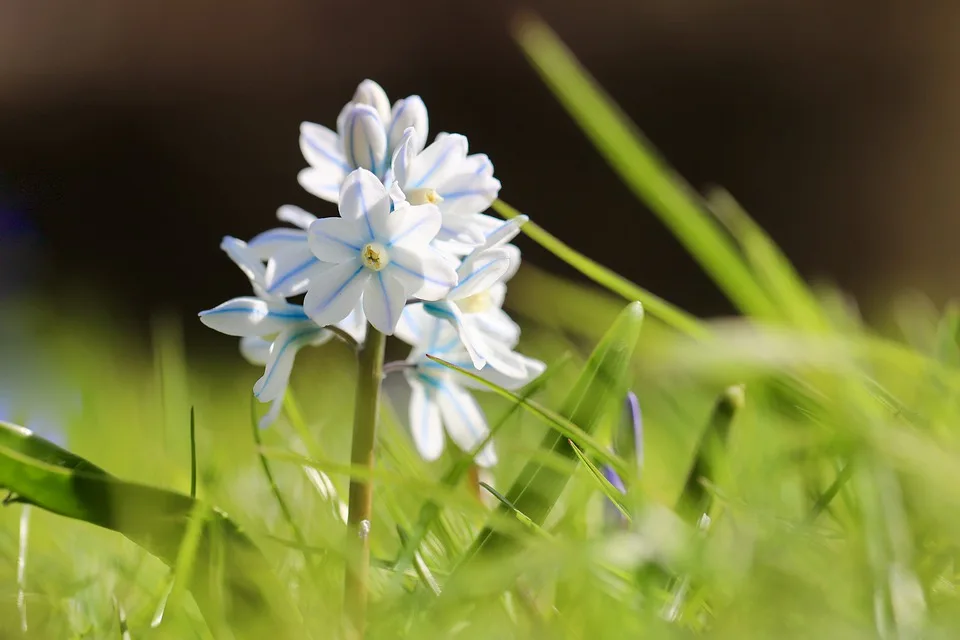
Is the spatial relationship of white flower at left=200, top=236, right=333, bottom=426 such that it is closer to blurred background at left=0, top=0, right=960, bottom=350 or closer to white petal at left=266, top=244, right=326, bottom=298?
white petal at left=266, top=244, right=326, bottom=298

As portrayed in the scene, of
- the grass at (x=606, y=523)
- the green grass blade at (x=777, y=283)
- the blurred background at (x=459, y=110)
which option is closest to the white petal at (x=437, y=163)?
the grass at (x=606, y=523)

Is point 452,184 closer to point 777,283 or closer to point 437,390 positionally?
point 437,390

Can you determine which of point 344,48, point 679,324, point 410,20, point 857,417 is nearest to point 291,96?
point 344,48

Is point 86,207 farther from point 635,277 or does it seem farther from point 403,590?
point 403,590

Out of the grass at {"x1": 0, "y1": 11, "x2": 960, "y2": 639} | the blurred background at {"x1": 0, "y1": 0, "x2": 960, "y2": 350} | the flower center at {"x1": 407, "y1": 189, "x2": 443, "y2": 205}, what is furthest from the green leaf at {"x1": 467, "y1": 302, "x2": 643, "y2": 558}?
the blurred background at {"x1": 0, "y1": 0, "x2": 960, "y2": 350}

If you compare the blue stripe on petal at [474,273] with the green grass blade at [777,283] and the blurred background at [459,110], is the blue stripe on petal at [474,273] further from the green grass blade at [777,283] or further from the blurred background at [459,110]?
the blurred background at [459,110]

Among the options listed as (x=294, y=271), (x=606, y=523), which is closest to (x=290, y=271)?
(x=294, y=271)

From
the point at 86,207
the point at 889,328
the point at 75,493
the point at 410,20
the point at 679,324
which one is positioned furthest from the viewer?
the point at 410,20
